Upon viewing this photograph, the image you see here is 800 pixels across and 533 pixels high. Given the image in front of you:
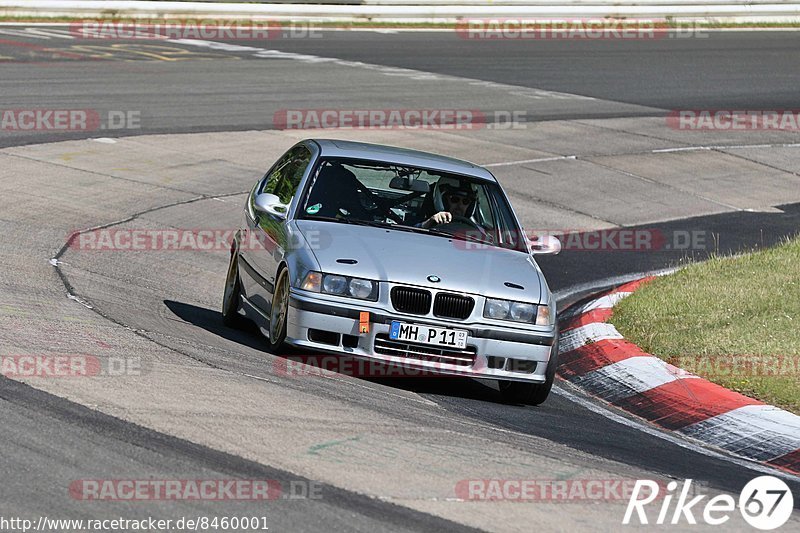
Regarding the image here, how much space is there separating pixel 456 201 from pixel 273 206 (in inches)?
53.2

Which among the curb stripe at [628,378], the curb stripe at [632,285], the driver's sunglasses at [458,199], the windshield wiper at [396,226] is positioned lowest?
the curb stripe at [632,285]

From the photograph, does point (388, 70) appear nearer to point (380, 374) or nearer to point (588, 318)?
point (588, 318)

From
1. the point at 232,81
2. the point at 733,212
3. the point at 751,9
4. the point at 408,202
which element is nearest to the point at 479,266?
the point at 408,202

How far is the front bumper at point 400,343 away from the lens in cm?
862

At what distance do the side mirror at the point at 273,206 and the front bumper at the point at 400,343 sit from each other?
1179 mm

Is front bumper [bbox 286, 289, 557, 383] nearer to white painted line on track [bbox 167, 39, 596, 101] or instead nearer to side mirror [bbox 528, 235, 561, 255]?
side mirror [bbox 528, 235, 561, 255]

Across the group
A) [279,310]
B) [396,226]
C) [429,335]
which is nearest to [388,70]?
[396,226]

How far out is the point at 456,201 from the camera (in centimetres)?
1010

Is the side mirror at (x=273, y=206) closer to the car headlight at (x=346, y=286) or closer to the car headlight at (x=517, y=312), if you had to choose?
the car headlight at (x=346, y=286)

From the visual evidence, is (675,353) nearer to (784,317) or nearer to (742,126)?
(784,317)

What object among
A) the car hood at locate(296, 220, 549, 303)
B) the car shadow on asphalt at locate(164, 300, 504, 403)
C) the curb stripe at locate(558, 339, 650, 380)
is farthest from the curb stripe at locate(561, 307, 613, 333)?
the car hood at locate(296, 220, 549, 303)

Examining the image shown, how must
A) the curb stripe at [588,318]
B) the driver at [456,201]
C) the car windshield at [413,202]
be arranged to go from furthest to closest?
the curb stripe at [588,318] < the driver at [456,201] < the car windshield at [413,202]

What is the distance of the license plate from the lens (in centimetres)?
861

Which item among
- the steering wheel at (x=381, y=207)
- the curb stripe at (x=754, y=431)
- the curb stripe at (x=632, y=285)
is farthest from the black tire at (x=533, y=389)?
the curb stripe at (x=632, y=285)
